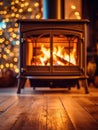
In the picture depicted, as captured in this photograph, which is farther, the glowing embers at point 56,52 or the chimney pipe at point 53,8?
the chimney pipe at point 53,8

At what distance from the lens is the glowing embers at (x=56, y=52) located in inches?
118

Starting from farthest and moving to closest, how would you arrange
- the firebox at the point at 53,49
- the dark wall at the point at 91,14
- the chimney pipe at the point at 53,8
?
1. the dark wall at the point at 91,14
2. the chimney pipe at the point at 53,8
3. the firebox at the point at 53,49

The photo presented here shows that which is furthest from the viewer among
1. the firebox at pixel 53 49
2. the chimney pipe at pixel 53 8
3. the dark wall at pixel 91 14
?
the dark wall at pixel 91 14

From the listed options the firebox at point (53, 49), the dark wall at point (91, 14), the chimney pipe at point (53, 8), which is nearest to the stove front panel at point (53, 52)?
the firebox at point (53, 49)

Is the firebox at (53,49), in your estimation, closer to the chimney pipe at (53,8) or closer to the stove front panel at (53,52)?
the stove front panel at (53,52)

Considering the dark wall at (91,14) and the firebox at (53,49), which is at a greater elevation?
the dark wall at (91,14)

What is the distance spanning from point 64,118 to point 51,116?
9 centimetres

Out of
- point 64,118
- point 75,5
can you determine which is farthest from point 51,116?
point 75,5

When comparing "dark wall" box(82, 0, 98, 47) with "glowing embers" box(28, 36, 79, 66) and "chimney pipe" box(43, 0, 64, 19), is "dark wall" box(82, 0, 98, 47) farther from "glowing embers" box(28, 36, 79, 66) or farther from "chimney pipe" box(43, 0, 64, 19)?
"glowing embers" box(28, 36, 79, 66)

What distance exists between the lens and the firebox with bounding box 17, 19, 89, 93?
289 centimetres

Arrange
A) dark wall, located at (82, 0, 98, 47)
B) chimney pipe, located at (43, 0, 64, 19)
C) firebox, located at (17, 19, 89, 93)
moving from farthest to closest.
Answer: dark wall, located at (82, 0, 98, 47) → chimney pipe, located at (43, 0, 64, 19) → firebox, located at (17, 19, 89, 93)

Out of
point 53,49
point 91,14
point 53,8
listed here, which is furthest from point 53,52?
point 91,14

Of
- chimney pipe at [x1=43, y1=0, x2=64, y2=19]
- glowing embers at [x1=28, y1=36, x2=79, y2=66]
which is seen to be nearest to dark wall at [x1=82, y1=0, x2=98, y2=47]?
chimney pipe at [x1=43, y1=0, x2=64, y2=19]

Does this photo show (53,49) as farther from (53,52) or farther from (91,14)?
(91,14)
